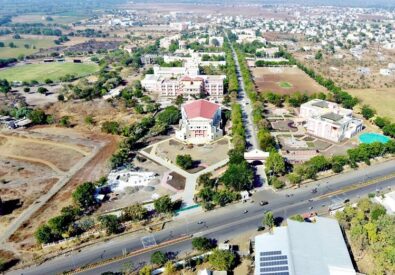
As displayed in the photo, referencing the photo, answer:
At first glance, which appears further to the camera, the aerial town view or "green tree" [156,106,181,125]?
"green tree" [156,106,181,125]

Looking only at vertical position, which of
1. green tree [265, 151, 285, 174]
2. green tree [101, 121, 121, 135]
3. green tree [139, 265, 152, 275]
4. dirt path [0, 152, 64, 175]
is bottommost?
dirt path [0, 152, 64, 175]

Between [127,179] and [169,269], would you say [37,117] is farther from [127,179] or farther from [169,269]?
[169,269]

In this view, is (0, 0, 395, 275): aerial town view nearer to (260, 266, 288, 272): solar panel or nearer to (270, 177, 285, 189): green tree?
(260, 266, 288, 272): solar panel

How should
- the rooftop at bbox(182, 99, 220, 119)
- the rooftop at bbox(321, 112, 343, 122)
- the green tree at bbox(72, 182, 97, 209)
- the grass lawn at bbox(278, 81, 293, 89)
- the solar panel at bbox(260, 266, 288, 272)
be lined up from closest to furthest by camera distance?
the solar panel at bbox(260, 266, 288, 272) → the green tree at bbox(72, 182, 97, 209) → the rooftop at bbox(321, 112, 343, 122) → the rooftop at bbox(182, 99, 220, 119) → the grass lawn at bbox(278, 81, 293, 89)

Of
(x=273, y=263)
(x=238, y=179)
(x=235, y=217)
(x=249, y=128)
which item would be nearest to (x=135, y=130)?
(x=249, y=128)

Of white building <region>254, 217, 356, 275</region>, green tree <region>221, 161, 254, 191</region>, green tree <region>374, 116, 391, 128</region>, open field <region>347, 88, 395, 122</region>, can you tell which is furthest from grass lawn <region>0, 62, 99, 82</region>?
white building <region>254, 217, 356, 275</region>

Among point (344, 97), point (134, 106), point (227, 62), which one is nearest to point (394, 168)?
point (344, 97)

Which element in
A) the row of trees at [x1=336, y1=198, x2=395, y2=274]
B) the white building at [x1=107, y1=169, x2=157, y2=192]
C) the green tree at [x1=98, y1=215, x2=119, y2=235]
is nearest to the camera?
the row of trees at [x1=336, y1=198, x2=395, y2=274]

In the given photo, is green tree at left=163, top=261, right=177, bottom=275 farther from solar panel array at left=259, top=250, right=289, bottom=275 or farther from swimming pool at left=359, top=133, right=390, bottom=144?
swimming pool at left=359, top=133, right=390, bottom=144

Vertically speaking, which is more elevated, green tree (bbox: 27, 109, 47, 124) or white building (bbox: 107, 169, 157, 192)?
green tree (bbox: 27, 109, 47, 124)

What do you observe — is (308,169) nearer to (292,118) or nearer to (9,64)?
(292,118)
